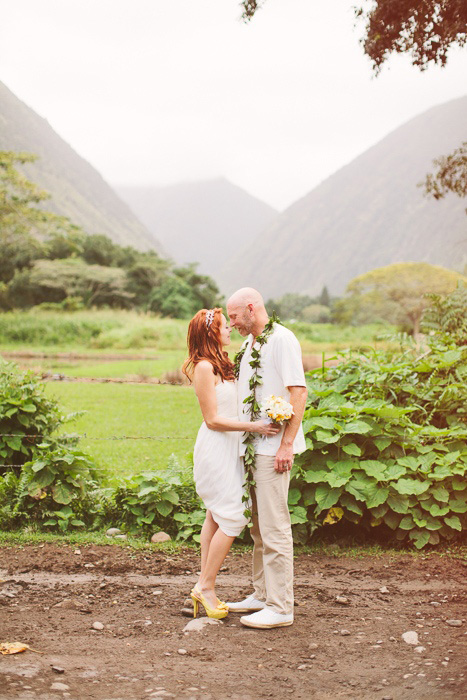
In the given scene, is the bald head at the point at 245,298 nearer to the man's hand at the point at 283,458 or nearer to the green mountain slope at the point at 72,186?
the man's hand at the point at 283,458

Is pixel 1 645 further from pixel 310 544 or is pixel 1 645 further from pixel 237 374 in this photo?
pixel 310 544

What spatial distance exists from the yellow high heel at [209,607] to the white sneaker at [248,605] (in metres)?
0.07

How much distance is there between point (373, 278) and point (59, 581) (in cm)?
5686

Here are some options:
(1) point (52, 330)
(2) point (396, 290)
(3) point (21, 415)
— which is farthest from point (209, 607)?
(2) point (396, 290)

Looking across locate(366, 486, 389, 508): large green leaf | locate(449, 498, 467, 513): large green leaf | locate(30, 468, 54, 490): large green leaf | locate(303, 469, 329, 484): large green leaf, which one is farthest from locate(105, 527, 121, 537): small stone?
locate(449, 498, 467, 513): large green leaf

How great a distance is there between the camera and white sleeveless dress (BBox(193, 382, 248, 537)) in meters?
4.23

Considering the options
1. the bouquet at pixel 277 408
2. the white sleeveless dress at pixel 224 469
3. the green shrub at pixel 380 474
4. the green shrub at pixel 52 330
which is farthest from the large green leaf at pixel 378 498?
the green shrub at pixel 52 330

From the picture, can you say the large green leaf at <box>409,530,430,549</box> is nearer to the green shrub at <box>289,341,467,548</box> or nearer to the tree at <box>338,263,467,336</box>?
the green shrub at <box>289,341,467,548</box>

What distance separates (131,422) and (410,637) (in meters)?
9.69

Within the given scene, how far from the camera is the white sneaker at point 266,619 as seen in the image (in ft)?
13.5

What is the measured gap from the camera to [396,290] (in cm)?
5875

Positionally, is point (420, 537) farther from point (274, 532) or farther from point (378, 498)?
point (274, 532)

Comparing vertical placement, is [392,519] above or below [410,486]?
below

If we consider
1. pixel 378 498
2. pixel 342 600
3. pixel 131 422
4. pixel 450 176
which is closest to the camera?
pixel 342 600
